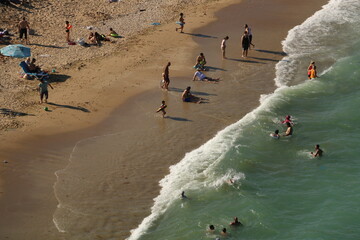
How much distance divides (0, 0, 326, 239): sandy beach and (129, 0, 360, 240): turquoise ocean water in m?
0.81

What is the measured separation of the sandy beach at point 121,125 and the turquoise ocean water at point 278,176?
2.65 feet

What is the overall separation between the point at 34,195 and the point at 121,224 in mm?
3560

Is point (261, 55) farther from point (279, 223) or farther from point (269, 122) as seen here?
Answer: point (279, 223)

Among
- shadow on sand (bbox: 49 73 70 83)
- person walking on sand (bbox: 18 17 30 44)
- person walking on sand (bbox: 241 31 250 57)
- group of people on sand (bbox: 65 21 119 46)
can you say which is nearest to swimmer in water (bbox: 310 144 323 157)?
person walking on sand (bbox: 241 31 250 57)

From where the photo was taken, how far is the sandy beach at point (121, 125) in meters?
18.8

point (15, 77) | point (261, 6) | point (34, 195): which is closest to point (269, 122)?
point (34, 195)

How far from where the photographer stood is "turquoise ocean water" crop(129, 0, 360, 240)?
18.5 metres

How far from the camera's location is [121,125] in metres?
24.3

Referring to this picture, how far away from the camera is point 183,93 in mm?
26453

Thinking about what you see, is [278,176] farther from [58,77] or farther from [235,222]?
[58,77]

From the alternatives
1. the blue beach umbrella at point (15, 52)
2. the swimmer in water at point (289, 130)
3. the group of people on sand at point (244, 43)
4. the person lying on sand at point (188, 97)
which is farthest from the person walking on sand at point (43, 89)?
the swimmer in water at point (289, 130)

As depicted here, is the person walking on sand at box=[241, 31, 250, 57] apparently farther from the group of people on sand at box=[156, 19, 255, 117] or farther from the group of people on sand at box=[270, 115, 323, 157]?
the group of people on sand at box=[270, 115, 323, 157]

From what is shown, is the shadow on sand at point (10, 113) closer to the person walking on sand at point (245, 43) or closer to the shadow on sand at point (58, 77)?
the shadow on sand at point (58, 77)

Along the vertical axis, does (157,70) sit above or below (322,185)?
above
